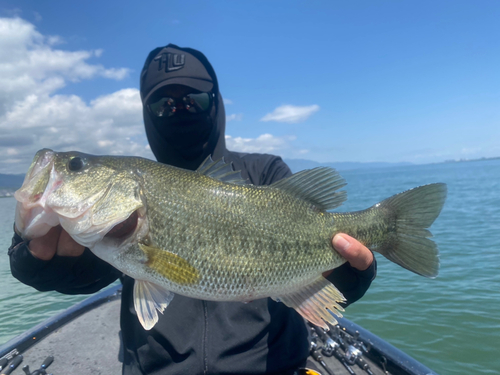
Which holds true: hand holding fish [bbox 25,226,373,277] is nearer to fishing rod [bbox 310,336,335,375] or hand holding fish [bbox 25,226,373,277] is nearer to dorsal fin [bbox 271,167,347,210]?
dorsal fin [bbox 271,167,347,210]

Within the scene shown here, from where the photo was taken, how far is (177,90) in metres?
3.85

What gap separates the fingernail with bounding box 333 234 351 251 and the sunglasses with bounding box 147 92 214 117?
2.32m

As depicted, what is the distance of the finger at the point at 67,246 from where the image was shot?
252 centimetres

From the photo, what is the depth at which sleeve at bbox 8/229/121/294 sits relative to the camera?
2447mm

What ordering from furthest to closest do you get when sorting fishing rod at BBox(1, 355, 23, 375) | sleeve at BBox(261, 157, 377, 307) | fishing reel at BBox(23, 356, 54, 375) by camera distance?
fishing rod at BBox(1, 355, 23, 375)
fishing reel at BBox(23, 356, 54, 375)
sleeve at BBox(261, 157, 377, 307)

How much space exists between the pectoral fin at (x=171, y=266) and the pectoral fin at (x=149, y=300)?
22 centimetres

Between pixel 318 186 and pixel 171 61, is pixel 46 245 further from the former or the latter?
pixel 171 61

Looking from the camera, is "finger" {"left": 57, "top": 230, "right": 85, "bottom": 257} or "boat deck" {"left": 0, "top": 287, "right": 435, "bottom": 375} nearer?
"finger" {"left": 57, "top": 230, "right": 85, "bottom": 257}

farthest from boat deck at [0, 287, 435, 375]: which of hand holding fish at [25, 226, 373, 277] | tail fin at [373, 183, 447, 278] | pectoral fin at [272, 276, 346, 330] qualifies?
hand holding fish at [25, 226, 373, 277]

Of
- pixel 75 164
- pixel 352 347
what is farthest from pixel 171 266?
pixel 352 347

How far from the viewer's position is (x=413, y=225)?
2750 mm

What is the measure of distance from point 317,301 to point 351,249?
0.51 metres

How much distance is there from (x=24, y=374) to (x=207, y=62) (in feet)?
15.3

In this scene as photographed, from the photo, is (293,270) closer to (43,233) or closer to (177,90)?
(43,233)
